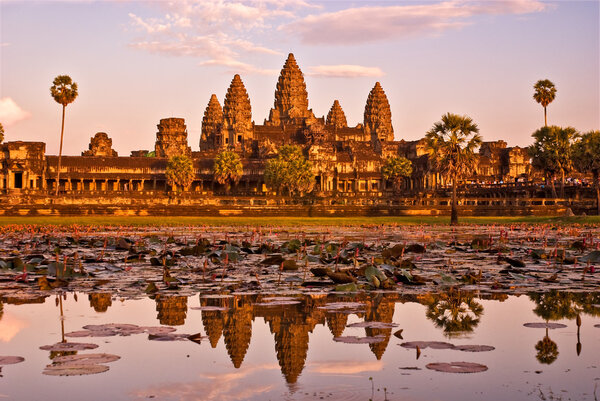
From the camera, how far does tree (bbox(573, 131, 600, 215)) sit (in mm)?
64875

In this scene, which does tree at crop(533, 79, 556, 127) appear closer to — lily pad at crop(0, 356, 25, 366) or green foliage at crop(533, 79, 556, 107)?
green foliage at crop(533, 79, 556, 107)

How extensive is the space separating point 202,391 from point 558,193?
82.7 meters

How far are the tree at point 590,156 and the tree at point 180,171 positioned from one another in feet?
222

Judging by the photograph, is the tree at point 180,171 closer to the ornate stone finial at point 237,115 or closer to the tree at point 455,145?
the ornate stone finial at point 237,115

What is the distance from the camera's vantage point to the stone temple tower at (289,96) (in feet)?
573

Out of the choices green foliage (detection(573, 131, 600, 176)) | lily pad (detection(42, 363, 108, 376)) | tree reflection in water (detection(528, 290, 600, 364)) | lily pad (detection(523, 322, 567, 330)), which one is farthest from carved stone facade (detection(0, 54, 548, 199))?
lily pad (detection(42, 363, 108, 376))

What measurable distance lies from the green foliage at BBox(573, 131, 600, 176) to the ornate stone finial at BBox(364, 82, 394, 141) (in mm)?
Result: 98814

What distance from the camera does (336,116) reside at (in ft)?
611

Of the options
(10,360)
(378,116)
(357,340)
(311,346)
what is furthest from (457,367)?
(378,116)

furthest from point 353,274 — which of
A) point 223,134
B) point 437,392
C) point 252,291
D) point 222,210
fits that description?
point 223,134

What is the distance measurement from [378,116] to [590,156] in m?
109

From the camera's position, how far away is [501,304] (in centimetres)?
1100

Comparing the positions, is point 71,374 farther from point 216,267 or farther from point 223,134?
point 223,134

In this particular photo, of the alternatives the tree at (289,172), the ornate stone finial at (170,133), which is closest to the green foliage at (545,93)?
the tree at (289,172)
